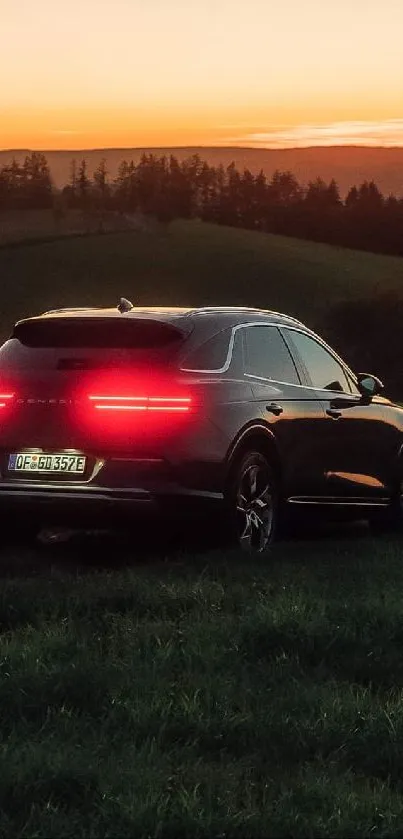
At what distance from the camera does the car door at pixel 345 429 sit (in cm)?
1108

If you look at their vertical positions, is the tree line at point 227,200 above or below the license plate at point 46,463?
below

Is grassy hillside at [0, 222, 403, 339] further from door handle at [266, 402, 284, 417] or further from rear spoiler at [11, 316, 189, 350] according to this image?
rear spoiler at [11, 316, 189, 350]

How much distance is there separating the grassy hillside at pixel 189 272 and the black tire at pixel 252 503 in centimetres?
9026

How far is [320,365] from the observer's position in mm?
11320

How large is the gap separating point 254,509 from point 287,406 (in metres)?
0.85

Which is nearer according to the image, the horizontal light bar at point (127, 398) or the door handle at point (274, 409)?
the horizontal light bar at point (127, 398)

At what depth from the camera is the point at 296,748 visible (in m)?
4.90

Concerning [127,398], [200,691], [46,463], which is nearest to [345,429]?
[127,398]

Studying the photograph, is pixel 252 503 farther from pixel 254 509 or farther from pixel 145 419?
pixel 145 419

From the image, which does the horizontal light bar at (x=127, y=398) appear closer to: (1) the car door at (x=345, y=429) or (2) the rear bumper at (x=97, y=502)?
(2) the rear bumper at (x=97, y=502)

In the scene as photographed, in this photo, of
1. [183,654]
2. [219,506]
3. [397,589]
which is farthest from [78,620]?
[219,506]

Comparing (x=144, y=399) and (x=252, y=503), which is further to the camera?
(x=252, y=503)

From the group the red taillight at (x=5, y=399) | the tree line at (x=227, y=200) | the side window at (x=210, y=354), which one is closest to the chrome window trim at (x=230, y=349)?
the side window at (x=210, y=354)

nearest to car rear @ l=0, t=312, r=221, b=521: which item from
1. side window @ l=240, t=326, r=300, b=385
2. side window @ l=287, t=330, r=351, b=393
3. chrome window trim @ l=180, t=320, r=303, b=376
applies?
chrome window trim @ l=180, t=320, r=303, b=376
